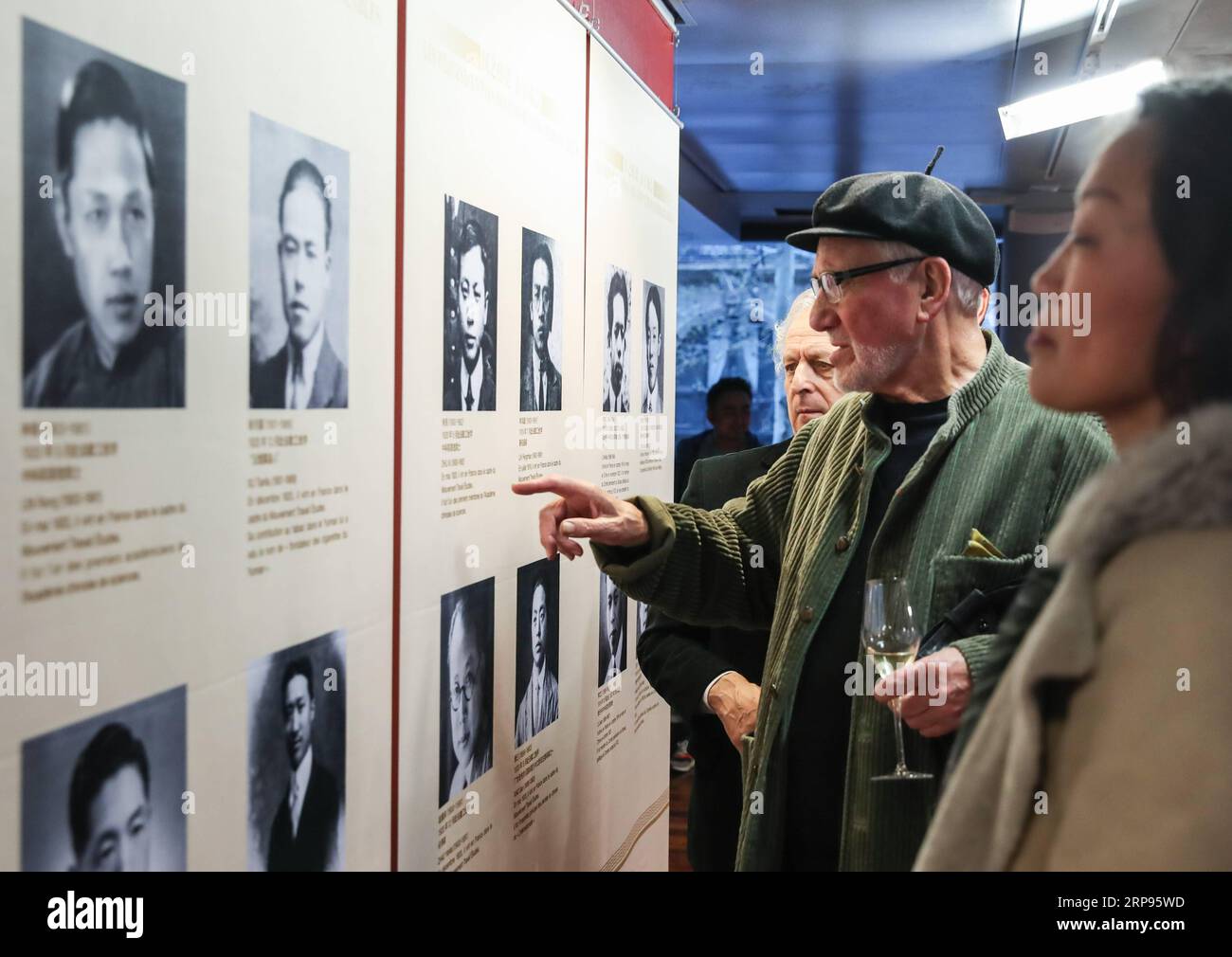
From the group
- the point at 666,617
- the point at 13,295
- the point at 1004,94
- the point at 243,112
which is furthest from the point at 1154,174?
the point at 1004,94

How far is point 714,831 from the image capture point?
9.12 ft

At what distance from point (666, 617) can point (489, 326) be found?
918 mm

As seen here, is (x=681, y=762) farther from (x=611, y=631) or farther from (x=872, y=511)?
(x=872, y=511)

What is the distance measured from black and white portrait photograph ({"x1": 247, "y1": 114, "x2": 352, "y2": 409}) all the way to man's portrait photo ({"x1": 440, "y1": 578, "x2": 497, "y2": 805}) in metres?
0.60

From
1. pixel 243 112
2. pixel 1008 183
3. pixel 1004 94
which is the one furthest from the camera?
pixel 1008 183

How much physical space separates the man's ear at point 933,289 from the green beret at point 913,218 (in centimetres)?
2

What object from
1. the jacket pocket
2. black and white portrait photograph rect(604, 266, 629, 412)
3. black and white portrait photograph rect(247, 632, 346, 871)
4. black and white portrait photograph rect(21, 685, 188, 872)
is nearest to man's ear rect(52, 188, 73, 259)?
black and white portrait photograph rect(21, 685, 188, 872)

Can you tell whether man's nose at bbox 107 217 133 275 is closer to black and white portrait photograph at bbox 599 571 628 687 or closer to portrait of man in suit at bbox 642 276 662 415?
black and white portrait photograph at bbox 599 571 628 687

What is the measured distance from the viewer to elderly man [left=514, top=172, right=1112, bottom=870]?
1725 mm

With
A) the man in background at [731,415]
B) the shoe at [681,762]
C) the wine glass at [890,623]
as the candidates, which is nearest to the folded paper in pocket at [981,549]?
the wine glass at [890,623]

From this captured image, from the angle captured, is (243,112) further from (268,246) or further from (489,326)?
(489,326)

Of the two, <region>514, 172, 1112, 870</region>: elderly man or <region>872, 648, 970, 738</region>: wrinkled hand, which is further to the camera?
<region>514, 172, 1112, 870</region>: elderly man

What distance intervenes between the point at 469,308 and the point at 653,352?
4.96 ft

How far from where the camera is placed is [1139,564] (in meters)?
0.68
